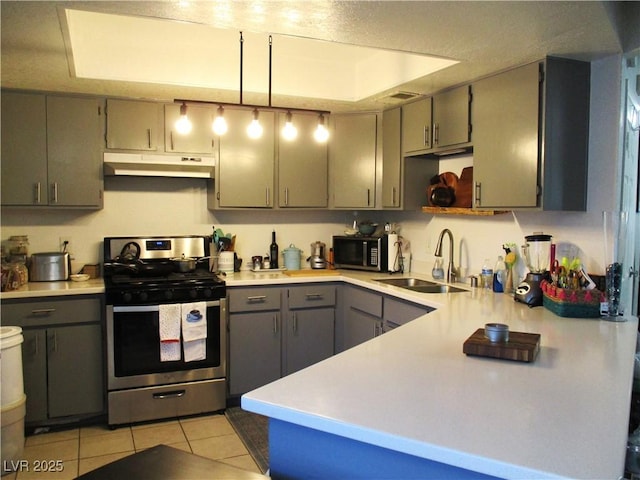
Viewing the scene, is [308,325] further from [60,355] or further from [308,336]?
[60,355]

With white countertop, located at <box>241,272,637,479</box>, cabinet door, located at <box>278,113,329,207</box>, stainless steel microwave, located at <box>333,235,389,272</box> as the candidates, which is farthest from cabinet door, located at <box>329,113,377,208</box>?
white countertop, located at <box>241,272,637,479</box>

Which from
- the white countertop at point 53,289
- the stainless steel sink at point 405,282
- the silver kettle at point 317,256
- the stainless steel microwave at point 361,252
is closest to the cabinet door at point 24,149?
the white countertop at point 53,289

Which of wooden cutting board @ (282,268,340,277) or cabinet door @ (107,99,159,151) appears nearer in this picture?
cabinet door @ (107,99,159,151)

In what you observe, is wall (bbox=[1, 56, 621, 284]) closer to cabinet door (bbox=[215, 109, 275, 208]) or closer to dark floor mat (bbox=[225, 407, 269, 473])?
cabinet door (bbox=[215, 109, 275, 208])

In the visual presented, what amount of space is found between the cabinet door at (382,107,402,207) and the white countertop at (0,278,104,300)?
225 cm

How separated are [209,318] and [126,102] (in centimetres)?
171

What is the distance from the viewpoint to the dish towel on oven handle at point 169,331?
133 inches

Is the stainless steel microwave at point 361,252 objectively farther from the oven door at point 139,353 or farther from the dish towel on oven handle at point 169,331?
the dish towel on oven handle at point 169,331

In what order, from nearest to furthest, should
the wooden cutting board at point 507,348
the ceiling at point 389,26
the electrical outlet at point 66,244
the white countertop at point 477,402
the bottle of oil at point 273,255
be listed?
the white countertop at point 477,402 < the wooden cutting board at point 507,348 < the ceiling at point 389,26 < the electrical outlet at point 66,244 < the bottle of oil at point 273,255

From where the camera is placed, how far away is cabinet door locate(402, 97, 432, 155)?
11.7ft

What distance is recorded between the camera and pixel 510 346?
68.0 inches

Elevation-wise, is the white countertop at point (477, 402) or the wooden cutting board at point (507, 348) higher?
the wooden cutting board at point (507, 348)

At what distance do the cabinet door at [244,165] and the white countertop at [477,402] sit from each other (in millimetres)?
2228

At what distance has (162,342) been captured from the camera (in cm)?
338
